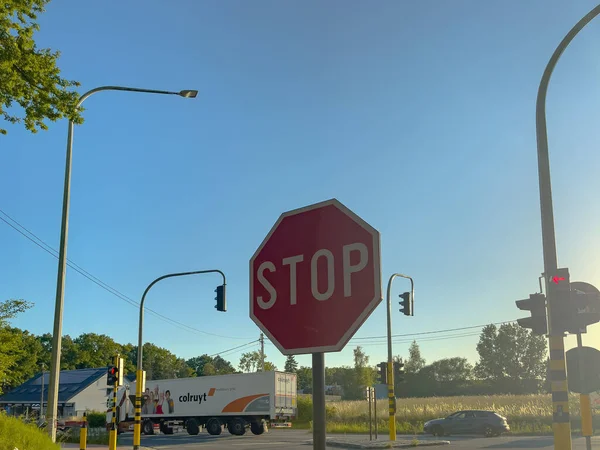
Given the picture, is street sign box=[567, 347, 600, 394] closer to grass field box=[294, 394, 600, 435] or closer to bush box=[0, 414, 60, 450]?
bush box=[0, 414, 60, 450]

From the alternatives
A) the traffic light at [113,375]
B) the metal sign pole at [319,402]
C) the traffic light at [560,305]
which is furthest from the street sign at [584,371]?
the traffic light at [113,375]

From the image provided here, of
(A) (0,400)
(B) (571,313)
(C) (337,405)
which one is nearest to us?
(B) (571,313)

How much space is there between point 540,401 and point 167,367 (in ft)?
265

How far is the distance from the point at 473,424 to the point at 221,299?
18924 mm

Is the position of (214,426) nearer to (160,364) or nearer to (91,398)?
(91,398)

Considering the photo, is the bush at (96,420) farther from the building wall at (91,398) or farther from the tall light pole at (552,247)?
the tall light pole at (552,247)

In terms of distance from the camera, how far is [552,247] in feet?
28.5

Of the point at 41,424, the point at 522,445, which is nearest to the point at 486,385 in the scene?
the point at 522,445

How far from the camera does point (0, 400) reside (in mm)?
68688

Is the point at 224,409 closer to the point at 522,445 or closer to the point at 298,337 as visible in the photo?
the point at 522,445

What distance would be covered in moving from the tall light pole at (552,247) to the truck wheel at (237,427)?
104 feet

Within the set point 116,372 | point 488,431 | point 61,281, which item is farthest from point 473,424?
point 61,281

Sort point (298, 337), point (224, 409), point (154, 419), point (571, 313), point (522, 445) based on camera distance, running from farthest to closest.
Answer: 1. point (154, 419)
2. point (224, 409)
3. point (522, 445)
4. point (571, 313)
5. point (298, 337)

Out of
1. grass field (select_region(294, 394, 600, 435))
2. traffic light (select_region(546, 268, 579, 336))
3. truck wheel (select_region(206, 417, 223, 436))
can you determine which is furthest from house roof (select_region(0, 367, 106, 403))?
traffic light (select_region(546, 268, 579, 336))
